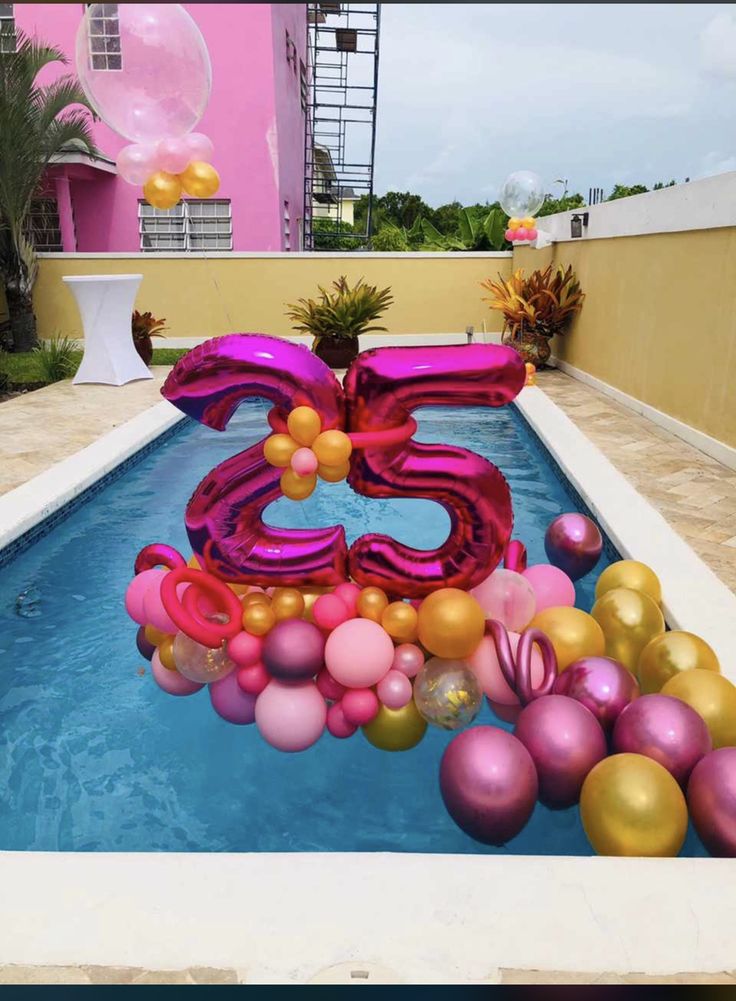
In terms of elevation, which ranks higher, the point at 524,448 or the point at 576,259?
the point at 576,259

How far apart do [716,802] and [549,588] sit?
113 centimetres

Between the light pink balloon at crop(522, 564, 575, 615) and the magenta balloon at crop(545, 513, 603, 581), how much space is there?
2.05 ft

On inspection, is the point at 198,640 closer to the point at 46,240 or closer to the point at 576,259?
the point at 576,259

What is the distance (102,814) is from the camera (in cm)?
276

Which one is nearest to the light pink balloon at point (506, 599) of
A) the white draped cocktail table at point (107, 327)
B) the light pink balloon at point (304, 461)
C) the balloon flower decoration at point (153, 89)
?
the light pink balloon at point (304, 461)

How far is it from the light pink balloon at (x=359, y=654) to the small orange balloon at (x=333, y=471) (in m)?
0.49

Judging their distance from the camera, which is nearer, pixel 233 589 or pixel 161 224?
pixel 233 589

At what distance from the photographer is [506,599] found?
285cm

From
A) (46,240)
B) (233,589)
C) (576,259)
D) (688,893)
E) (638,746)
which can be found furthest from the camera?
(46,240)

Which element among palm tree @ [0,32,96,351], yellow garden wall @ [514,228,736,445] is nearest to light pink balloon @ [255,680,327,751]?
yellow garden wall @ [514,228,736,445]

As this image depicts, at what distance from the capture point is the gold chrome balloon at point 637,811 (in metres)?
2.04

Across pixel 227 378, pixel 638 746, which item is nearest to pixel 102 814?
pixel 227 378

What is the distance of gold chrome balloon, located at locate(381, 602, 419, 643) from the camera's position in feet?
8.77

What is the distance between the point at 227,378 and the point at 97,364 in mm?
7935
